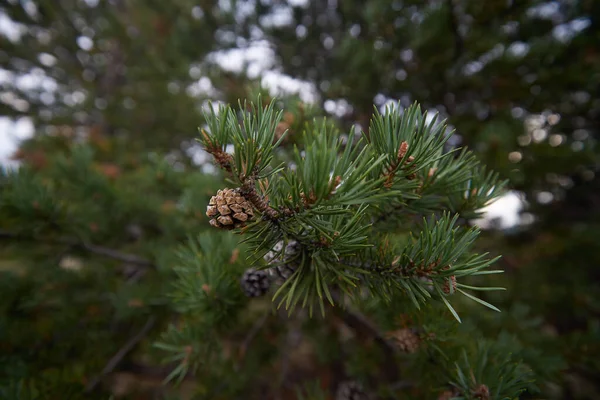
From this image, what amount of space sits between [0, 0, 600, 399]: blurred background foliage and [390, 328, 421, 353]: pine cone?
58 mm

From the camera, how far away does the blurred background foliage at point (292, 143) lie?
113 cm

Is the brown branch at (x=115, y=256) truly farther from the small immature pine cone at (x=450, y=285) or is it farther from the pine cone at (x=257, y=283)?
the small immature pine cone at (x=450, y=285)

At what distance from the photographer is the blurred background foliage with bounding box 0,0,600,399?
1129 millimetres

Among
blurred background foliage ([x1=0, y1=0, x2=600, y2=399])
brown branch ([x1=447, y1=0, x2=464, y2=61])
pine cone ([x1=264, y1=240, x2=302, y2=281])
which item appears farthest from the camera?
brown branch ([x1=447, y1=0, x2=464, y2=61])

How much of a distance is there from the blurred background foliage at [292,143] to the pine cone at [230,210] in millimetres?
134

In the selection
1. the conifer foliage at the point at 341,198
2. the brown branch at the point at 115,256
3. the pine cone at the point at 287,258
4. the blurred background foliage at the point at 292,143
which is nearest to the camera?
the conifer foliage at the point at 341,198

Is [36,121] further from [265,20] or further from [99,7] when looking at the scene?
[265,20]

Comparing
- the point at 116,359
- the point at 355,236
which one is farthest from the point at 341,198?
the point at 116,359

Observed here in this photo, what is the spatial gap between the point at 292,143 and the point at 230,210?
45 cm

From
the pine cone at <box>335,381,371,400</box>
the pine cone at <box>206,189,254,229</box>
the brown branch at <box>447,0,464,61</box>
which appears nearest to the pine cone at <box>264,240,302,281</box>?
the pine cone at <box>206,189,254,229</box>

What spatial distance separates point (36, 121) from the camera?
4086 mm

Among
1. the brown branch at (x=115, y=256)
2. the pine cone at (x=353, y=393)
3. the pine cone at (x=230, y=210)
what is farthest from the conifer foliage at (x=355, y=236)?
the brown branch at (x=115, y=256)

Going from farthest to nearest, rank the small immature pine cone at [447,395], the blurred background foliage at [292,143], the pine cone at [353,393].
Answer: the blurred background foliage at [292,143] → the pine cone at [353,393] → the small immature pine cone at [447,395]

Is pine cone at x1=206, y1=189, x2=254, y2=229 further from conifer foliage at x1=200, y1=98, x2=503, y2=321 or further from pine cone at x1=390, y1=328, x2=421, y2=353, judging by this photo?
pine cone at x1=390, y1=328, x2=421, y2=353
